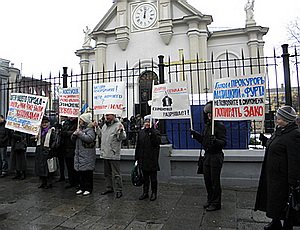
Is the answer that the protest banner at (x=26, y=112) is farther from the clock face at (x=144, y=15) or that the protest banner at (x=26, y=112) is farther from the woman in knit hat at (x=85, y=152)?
the clock face at (x=144, y=15)

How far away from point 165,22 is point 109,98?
628 inches

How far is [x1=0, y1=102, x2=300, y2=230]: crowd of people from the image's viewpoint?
3.69 m

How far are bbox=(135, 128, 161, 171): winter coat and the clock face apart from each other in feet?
58.5

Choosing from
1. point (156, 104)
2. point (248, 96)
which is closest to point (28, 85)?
point (156, 104)

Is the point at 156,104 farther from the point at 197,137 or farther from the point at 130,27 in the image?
the point at 130,27

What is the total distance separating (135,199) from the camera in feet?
19.0

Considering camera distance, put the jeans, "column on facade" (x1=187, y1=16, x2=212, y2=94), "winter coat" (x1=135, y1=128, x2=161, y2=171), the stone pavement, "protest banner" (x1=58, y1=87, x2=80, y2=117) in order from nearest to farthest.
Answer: the stone pavement → "winter coat" (x1=135, y1=128, x2=161, y2=171) → "protest banner" (x1=58, y1=87, x2=80, y2=117) → the jeans → "column on facade" (x1=187, y1=16, x2=212, y2=94)

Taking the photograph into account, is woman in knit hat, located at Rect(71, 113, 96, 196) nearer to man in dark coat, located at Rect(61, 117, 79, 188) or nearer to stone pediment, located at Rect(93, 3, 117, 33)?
man in dark coat, located at Rect(61, 117, 79, 188)

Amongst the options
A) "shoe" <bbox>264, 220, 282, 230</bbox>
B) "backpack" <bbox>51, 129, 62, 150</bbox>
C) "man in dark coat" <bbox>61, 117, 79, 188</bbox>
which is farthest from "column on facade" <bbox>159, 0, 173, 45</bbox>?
"shoe" <bbox>264, 220, 282, 230</bbox>

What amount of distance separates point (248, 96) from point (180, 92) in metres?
1.56

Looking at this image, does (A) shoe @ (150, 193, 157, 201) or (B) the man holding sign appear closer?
(A) shoe @ (150, 193, 157, 201)

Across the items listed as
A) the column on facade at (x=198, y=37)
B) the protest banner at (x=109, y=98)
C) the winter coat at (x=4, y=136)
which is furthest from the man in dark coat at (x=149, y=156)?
the column on facade at (x=198, y=37)

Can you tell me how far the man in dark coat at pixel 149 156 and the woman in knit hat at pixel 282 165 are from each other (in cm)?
240

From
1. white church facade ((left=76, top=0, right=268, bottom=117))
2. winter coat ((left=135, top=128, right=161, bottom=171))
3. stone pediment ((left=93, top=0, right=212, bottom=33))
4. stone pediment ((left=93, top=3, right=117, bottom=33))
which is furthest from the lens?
stone pediment ((left=93, top=3, right=117, bottom=33))
